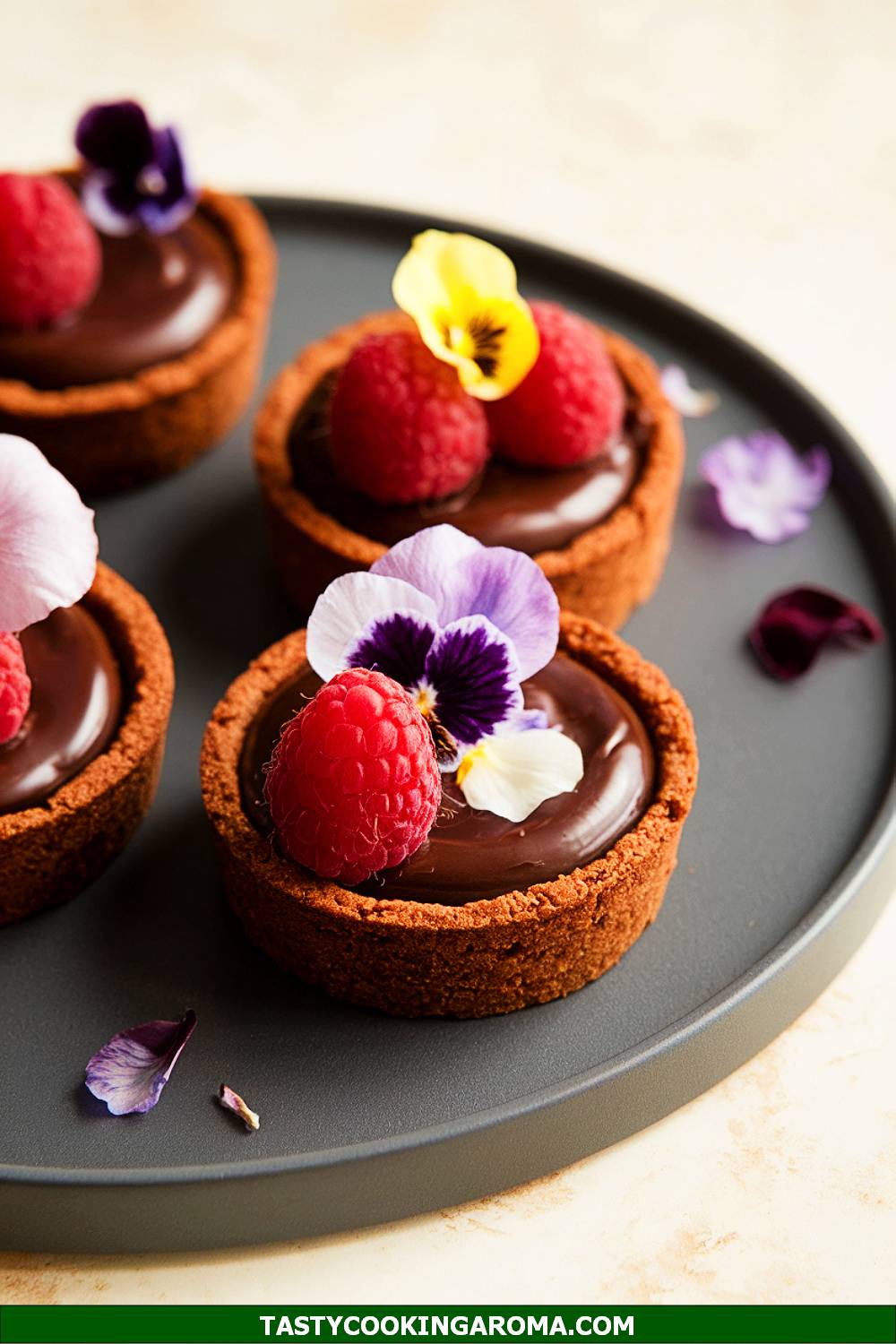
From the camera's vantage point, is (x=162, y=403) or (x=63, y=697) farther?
(x=162, y=403)

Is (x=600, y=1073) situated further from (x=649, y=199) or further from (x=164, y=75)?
(x=164, y=75)

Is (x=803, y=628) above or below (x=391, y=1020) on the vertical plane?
above

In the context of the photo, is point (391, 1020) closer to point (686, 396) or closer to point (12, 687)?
point (12, 687)

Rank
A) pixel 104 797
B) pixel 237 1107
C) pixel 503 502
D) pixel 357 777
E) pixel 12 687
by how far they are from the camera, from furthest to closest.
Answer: pixel 503 502
pixel 104 797
pixel 12 687
pixel 237 1107
pixel 357 777

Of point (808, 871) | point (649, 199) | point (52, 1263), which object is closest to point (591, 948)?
point (808, 871)

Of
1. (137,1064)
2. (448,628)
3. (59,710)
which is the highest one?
(448,628)

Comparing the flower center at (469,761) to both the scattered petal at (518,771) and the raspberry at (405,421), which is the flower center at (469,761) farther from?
the raspberry at (405,421)

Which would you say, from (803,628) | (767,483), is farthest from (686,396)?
(803,628)
